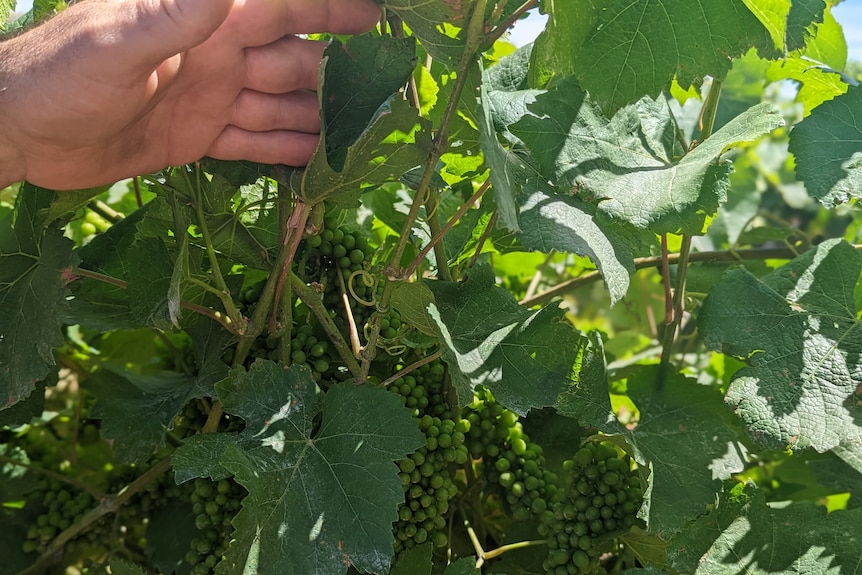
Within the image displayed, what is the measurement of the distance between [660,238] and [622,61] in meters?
0.33

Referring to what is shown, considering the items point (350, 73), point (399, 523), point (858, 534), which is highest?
point (350, 73)

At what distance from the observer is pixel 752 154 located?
183cm

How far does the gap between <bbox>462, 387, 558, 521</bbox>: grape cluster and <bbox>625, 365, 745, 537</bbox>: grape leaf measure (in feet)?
0.42

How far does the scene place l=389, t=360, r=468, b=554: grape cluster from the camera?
0.80 m

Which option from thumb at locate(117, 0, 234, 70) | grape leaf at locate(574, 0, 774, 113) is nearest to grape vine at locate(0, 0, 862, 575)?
grape leaf at locate(574, 0, 774, 113)

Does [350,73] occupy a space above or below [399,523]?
above

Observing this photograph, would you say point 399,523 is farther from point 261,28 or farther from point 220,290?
point 261,28

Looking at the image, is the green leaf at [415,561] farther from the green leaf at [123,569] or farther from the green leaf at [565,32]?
the green leaf at [565,32]

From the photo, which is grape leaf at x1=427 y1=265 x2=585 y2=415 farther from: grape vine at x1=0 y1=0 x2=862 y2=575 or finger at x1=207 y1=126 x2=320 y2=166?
finger at x1=207 y1=126 x2=320 y2=166

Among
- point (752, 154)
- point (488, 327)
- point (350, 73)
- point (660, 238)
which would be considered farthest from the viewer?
point (752, 154)

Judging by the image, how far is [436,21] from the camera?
67 cm

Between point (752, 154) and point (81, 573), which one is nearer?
point (81, 573)

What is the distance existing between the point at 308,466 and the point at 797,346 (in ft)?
1.78

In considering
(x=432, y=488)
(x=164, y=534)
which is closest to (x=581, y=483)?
(x=432, y=488)
